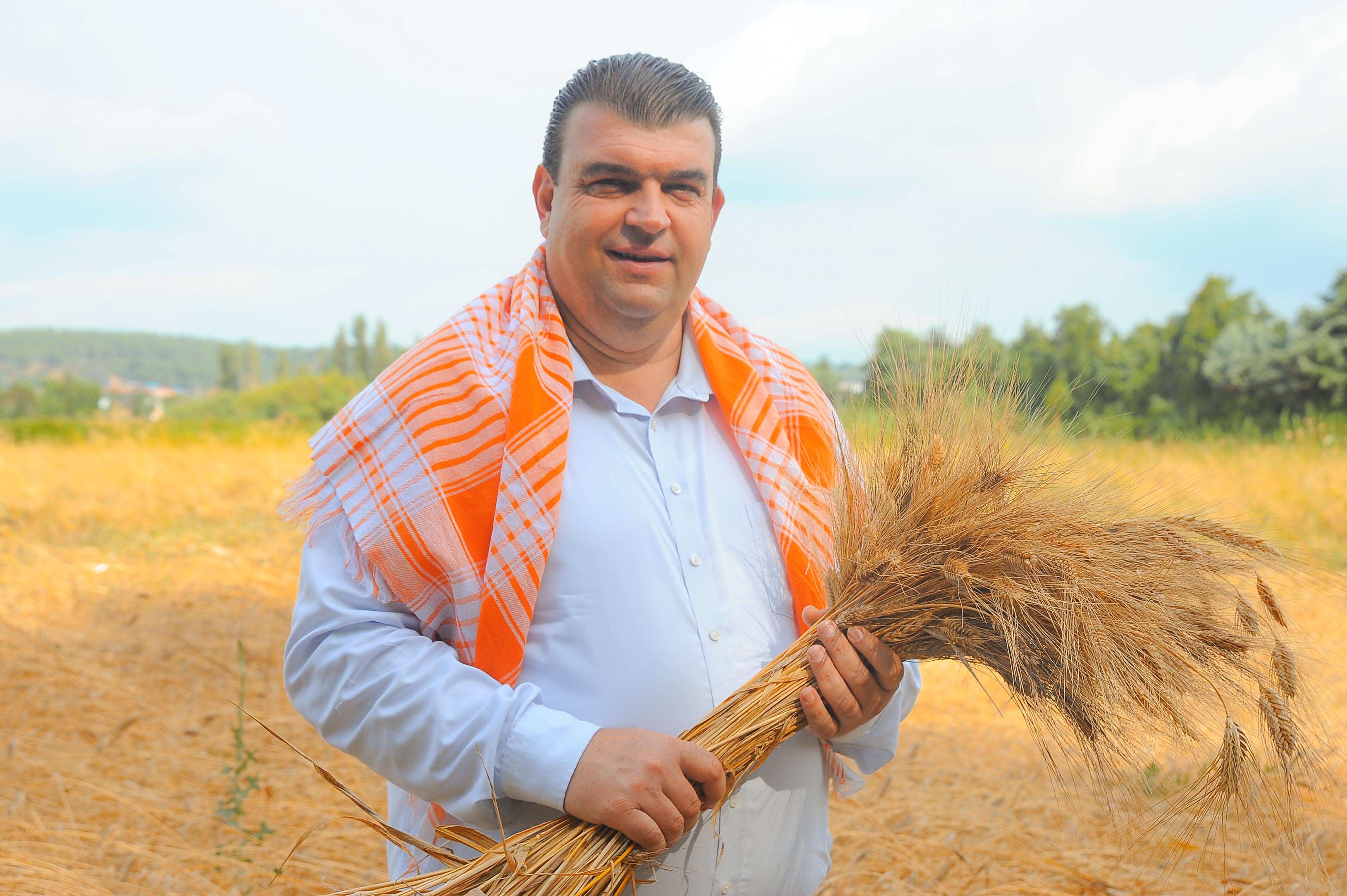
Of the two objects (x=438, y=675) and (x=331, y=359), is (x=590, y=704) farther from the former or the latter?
(x=331, y=359)

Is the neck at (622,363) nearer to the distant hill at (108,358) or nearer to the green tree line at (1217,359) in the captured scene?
the green tree line at (1217,359)

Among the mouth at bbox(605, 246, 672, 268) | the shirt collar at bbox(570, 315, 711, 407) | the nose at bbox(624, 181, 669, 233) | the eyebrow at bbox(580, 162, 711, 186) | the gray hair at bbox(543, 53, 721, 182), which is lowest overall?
the shirt collar at bbox(570, 315, 711, 407)

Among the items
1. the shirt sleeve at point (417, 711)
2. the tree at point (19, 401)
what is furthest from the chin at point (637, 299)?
the tree at point (19, 401)

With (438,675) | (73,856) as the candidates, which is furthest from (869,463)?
(73,856)

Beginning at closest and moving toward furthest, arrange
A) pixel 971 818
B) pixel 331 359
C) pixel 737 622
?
pixel 737 622
pixel 971 818
pixel 331 359

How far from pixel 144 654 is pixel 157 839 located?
93.2 inches

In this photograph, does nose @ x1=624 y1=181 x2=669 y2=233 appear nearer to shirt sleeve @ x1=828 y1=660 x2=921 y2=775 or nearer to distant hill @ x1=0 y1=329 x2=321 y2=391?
shirt sleeve @ x1=828 y1=660 x2=921 y2=775

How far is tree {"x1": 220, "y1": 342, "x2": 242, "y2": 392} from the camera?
79750 millimetres

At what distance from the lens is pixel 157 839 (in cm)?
323

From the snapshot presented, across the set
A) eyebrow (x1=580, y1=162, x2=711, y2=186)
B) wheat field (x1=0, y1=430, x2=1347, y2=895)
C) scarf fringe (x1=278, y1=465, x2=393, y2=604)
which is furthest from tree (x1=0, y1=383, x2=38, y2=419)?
eyebrow (x1=580, y1=162, x2=711, y2=186)

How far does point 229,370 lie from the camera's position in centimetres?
8031

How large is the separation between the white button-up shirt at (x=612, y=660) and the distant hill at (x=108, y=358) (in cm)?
8252

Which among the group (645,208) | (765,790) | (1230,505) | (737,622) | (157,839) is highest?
(645,208)

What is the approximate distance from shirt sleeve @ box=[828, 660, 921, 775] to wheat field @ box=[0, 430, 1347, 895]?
1.32ft
